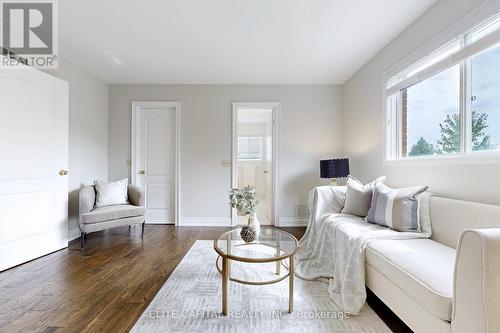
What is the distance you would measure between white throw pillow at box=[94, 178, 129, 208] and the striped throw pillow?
10.7 feet

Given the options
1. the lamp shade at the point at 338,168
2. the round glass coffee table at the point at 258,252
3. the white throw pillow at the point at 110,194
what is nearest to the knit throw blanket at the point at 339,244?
the round glass coffee table at the point at 258,252

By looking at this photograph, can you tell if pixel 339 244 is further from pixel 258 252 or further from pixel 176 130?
pixel 176 130

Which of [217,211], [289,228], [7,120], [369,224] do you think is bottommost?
[289,228]

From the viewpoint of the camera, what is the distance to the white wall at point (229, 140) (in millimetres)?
3877

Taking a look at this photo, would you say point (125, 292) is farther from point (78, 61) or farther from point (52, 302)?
point (78, 61)

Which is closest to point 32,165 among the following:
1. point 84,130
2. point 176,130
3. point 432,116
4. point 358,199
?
point 84,130

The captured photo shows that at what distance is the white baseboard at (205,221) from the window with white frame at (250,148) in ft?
10.8

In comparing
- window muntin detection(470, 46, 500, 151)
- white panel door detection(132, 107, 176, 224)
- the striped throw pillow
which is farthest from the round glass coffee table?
white panel door detection(132, 107, 176, 224)

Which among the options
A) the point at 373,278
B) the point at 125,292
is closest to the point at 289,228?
the point at 373,278

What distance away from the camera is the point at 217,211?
3.88m

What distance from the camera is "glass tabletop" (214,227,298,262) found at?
5.47ft

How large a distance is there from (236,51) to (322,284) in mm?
2694

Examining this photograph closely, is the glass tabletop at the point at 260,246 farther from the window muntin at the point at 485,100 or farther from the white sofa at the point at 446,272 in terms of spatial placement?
the window muntin at the point at 485,100

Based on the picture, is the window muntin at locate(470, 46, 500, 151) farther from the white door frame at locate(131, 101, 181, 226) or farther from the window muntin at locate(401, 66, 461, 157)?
the white door frame at locate(131, 101, 181, 226)
